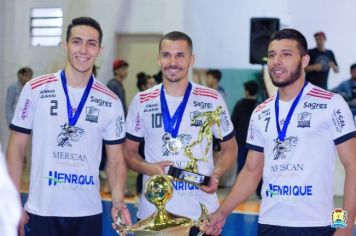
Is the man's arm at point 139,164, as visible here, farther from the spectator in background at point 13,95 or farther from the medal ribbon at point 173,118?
the spectator in background at point 13,95

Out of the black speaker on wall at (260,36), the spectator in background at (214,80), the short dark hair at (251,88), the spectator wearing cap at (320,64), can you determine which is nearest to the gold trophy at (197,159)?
the black speaker on wall at (260,36)

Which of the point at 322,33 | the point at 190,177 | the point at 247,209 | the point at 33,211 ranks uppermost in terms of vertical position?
the point at 322,33

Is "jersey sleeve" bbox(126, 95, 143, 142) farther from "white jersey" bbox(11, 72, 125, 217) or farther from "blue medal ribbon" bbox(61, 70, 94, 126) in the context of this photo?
"blue medal ribbon" bbox(61, 70, 94, 126)

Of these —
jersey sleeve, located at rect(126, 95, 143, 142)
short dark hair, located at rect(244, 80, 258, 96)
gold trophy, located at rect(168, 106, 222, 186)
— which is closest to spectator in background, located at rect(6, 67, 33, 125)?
short dark hair, located at rect(244, 80, 258, 96)

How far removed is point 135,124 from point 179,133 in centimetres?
35

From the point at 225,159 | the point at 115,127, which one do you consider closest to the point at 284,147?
the point at 225,159

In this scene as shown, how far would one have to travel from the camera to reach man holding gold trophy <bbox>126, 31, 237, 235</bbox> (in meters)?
4.08

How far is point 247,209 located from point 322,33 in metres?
3.58

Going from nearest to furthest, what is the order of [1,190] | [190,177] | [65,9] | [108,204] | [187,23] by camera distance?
[1,190] → [190,177] → [108,204] → [187,23] → [65,9]

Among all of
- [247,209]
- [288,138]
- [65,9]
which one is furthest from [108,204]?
[288,138]

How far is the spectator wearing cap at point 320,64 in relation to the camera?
36.6ft

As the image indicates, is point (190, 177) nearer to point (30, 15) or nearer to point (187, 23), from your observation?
point (187, 23)

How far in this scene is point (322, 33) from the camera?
11.4 metres

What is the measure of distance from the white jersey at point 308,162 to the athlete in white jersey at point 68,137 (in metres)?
0.89
